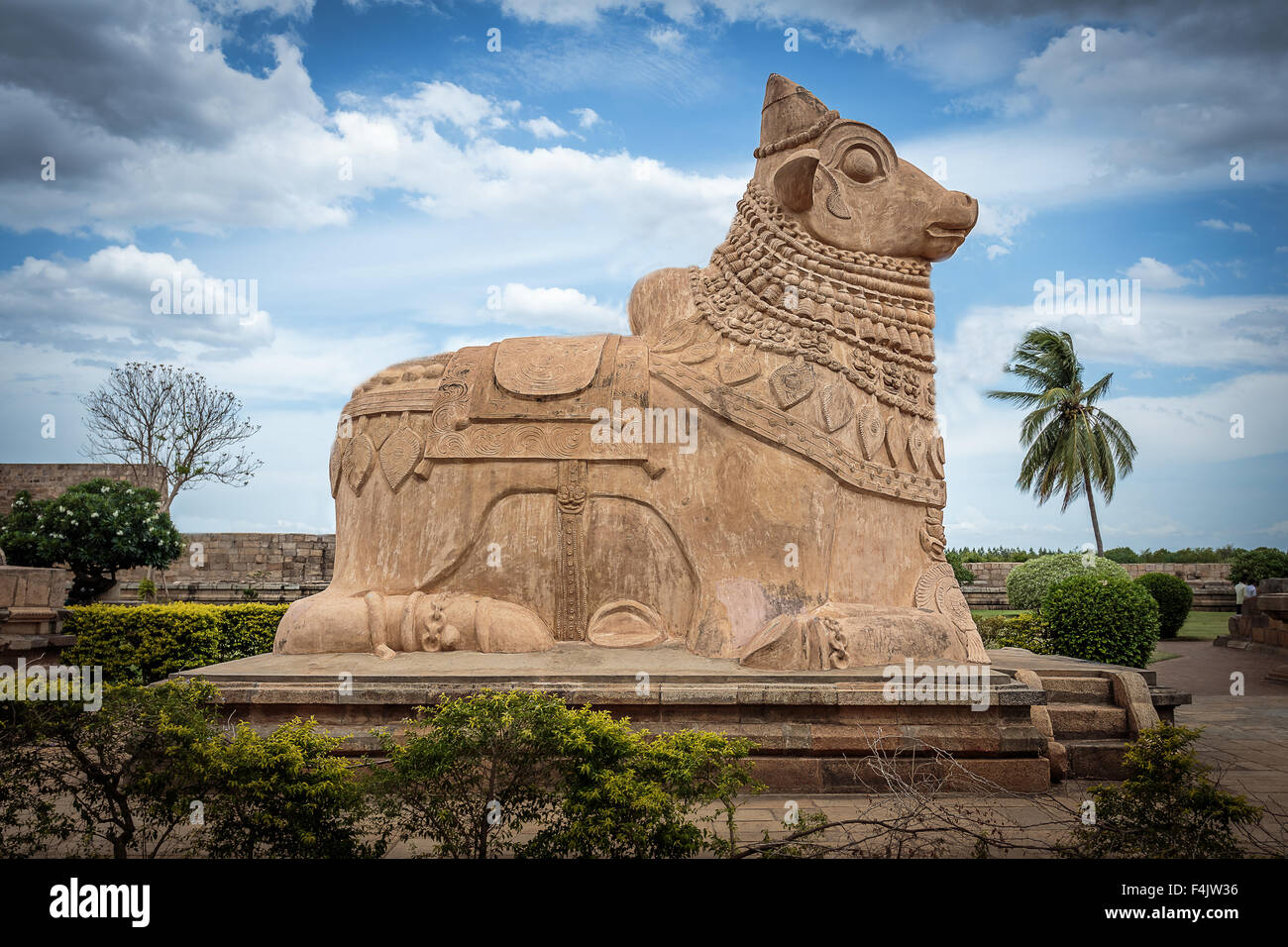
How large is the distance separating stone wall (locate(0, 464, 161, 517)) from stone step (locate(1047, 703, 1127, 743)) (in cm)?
2533

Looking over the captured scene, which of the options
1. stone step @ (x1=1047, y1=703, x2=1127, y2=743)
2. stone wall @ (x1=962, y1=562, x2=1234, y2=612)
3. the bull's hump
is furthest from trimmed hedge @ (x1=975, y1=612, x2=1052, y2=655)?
stone wall @ (x1=962, y1=562, x2=1234, y2=612)

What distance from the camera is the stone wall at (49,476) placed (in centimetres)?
2392

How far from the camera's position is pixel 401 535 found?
499 centimetres

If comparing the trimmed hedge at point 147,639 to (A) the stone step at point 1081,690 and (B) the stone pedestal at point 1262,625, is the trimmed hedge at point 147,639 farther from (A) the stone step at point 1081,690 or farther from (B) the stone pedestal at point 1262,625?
(B) the stone pedestal at point 1262,625

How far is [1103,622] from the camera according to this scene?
311 inches

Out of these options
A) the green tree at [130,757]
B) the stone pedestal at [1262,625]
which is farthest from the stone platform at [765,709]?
the stone pedestal at [1262,625]

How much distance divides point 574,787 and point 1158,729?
2.10 meters

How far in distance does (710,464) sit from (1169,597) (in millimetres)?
15422

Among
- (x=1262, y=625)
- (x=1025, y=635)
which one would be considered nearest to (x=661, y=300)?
(x=1025, y=635)

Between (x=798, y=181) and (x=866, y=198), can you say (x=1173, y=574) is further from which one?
(x=798, y=181)

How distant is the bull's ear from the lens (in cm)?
486

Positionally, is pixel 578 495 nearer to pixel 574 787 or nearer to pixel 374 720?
pixel 374 720

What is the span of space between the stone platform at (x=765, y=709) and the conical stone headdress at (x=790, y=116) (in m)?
3.12
